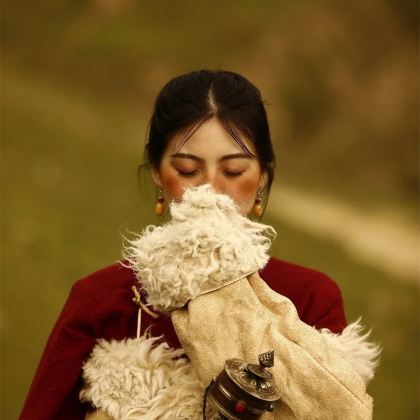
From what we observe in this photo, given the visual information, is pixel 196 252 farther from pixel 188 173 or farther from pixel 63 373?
pixel 63 373

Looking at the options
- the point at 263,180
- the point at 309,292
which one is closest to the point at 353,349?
the point at 309,292

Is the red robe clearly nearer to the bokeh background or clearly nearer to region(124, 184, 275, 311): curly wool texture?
region(124, 184, 275, 311): curly wool texture

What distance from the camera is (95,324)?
57.2 inches

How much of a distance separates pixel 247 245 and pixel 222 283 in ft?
0.25

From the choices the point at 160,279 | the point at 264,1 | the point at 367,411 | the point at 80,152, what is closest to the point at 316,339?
the point at 367,411

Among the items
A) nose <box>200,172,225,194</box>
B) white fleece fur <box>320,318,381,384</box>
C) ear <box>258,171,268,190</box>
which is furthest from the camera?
ear <box>258,171,268,190</box>

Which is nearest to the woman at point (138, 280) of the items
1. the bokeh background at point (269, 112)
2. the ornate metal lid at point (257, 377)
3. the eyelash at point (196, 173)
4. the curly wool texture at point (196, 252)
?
the eyelash at point (196, 173)

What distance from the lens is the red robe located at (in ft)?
4.71

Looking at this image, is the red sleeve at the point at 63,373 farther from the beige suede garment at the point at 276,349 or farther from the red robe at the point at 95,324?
the beige suede garment at the point at 276,349

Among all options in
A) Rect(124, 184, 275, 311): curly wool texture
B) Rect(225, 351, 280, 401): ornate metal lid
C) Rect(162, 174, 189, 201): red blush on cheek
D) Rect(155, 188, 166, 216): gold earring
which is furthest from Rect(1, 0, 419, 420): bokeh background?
Rect(225, 351, 280, 401): ornate metal lid

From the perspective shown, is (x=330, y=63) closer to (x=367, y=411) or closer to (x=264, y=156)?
(x=264, y=156)

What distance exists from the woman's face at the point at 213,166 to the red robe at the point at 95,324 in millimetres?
197

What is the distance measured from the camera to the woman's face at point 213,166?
1.44 meters

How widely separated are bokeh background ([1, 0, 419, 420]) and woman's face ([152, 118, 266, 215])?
80.2 inches
